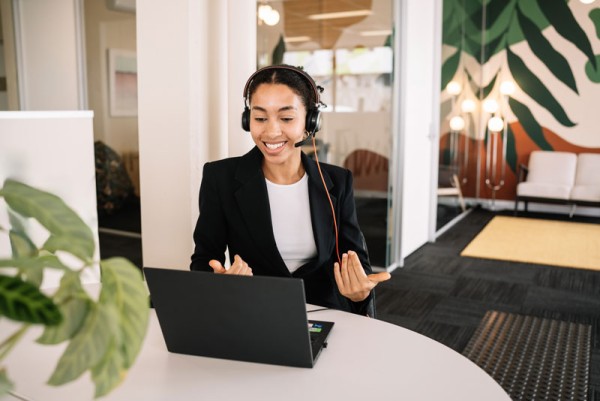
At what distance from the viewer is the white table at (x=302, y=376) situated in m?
1.11

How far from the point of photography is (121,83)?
5.52m

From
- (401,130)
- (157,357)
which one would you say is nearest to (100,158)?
(401,130)

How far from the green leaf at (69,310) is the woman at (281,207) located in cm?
143

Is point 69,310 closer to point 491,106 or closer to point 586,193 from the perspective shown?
point 586,193

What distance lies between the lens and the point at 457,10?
676 centimetres

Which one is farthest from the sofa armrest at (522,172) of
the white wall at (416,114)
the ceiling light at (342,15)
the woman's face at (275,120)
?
the woman's face at (275,120)

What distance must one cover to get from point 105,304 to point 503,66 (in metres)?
8.10

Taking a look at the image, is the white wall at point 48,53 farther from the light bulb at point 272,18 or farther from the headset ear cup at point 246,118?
the headset ear cup at point 246,118

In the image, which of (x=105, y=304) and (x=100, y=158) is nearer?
(x=105, y=304)

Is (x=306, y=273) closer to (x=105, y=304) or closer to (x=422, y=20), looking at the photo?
(x=105, y=304)

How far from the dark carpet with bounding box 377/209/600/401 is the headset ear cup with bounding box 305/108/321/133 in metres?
1.79

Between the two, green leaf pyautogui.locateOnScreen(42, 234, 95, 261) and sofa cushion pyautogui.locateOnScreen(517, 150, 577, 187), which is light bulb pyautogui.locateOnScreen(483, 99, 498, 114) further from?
green leaf pyautogui.locateOnScreen(42, 234, 95, 261)

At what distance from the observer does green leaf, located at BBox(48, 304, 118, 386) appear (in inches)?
17.3

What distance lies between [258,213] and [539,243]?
4.80m
